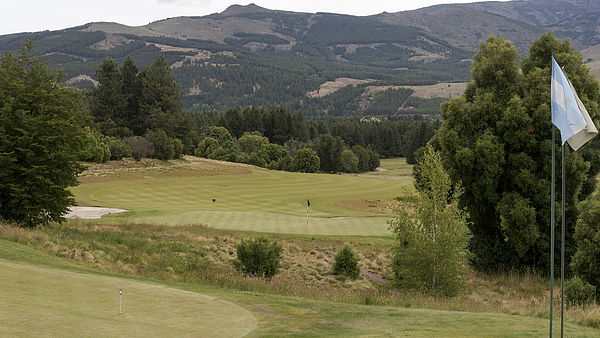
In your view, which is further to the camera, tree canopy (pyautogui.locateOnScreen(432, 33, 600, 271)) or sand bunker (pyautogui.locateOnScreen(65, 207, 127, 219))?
sand bunker (pyautogui.locateOnScreen(65, 207, 127, 219))

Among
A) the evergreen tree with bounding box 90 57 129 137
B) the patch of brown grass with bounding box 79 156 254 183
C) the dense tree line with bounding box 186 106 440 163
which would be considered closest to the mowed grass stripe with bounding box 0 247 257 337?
the patch of brown grass with bounding box 79 156 254 183

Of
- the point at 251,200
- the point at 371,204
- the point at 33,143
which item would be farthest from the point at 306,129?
the point at 33,143

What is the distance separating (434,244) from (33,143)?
1760 cm

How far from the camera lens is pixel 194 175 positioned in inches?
2672

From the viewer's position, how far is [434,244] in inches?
742

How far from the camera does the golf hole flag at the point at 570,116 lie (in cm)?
810

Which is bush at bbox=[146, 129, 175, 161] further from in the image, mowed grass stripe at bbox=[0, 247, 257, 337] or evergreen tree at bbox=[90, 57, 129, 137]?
mowed grass stripe at bbox=[0, 247, 257, 337]

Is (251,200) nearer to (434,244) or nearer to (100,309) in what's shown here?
(434,244)

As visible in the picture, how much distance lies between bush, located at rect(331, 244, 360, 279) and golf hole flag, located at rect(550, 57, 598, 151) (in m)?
14.6

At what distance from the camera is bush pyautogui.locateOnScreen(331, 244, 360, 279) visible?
21828 millimetres

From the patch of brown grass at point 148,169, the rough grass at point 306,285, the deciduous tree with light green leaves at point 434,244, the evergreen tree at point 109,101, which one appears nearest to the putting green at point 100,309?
the rough grass at point 306,285

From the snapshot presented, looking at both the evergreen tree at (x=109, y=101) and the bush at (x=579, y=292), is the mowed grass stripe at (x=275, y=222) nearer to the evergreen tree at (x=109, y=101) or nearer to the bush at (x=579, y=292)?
A: the bush at (x=579, y=292)

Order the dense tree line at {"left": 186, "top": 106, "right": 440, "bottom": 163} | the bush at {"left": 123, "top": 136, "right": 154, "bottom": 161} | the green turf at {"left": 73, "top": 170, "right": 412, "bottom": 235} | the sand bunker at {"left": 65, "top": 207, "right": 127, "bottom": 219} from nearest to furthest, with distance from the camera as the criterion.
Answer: the green turf at {"left": 73, "top": 170, "right": 412, "bottom": 235}, the sand bunker at {"left": 65, "top": 207, "right": 127, "bottom": 219}, the bush at {"left": 123, "top": 136, "right": 154, "bottom": 161}, the dense tree line at {"left": 186, "top": 106, "right": 440, "bottom": 163}

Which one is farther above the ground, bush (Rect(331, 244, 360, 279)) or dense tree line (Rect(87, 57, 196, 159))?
dense tree line (Rect(87, 57, 196, 159))
